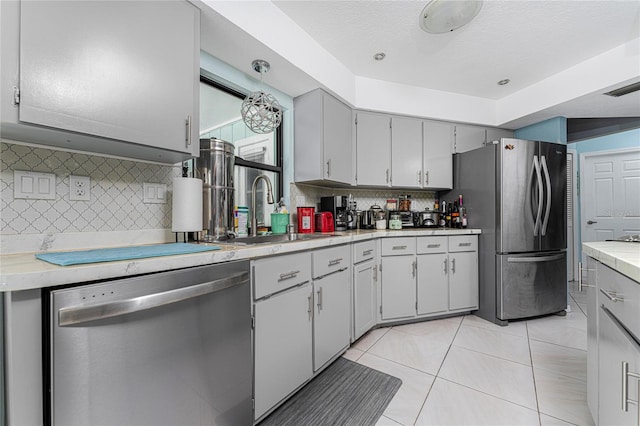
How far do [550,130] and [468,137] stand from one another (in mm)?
903

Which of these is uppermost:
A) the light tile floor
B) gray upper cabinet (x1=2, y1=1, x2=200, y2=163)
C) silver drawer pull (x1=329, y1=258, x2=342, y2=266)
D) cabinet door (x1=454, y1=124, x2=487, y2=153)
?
cabinet door (x1=454, y1=124, x2=487, y2=153)

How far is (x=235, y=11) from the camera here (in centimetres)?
151

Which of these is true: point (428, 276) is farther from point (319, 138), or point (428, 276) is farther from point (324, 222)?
point (319, 138)

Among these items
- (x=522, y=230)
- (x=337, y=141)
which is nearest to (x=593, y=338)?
(x=522, y=230)

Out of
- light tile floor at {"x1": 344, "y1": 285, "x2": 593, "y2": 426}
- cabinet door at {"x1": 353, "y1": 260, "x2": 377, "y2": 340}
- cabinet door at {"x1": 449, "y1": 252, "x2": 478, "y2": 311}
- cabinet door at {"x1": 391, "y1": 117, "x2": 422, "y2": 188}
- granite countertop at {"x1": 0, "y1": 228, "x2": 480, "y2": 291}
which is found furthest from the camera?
cabinet door at {"x1": 391, "y1": 117, "x2": 422, "y2": 188}

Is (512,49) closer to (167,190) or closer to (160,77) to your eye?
(160,77)

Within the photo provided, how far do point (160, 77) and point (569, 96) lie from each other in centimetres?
359

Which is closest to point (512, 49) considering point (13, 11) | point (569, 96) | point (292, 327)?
point (569, 96)

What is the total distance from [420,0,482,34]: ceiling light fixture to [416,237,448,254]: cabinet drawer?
176 centimetres

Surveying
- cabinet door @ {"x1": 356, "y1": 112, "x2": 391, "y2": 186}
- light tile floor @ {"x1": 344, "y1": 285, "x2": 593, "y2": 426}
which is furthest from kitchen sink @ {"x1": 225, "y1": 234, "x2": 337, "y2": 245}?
cabinet door @ {"x1": 356, "y1": 112, "x2": 391, "y2": 186}

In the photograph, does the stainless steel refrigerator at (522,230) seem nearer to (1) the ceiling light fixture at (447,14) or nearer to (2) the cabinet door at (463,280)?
(2) the cabinet door at (463,280)

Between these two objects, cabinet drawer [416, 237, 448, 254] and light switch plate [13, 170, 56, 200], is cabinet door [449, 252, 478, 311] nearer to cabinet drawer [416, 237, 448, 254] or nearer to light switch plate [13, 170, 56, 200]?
cabinet drawer [416, 237, 448, 254]

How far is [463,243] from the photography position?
273 cm

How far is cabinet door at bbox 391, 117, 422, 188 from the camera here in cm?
299
